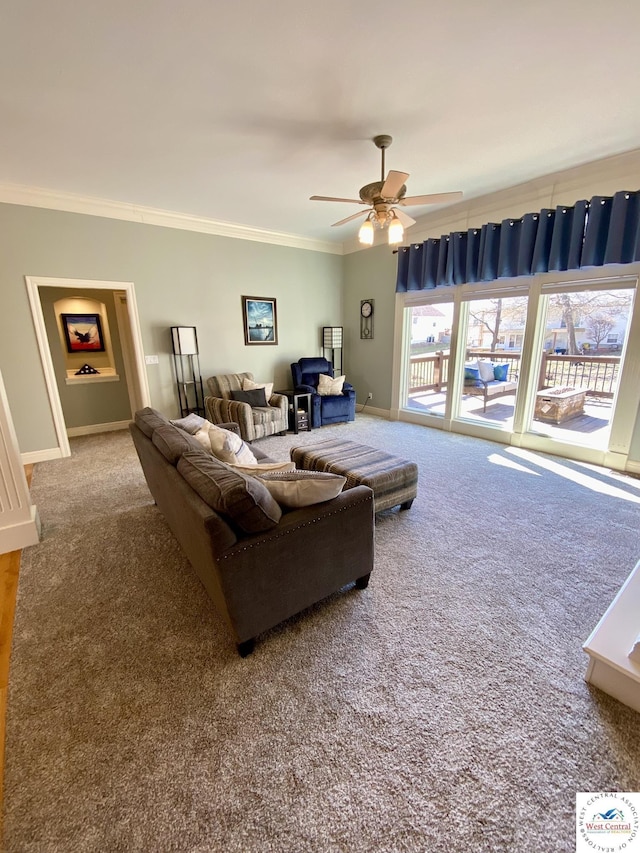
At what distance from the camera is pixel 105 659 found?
1.64 m

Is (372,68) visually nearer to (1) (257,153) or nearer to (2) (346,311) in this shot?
(1) (257,153)

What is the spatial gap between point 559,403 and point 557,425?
0.27 metres

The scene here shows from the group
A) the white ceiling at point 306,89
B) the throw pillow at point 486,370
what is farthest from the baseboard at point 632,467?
the white ceiling at point 306,89

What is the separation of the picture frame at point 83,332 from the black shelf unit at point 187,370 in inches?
62.8

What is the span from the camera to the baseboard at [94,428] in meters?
5.26

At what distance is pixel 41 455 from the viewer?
167 inches

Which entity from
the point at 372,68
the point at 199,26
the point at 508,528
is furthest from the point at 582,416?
the point at 199,26

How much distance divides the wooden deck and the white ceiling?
2482 millimetres

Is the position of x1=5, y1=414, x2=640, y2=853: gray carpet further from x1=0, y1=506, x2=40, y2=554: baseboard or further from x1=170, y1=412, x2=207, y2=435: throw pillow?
x1=170, y1=412, x2=207, y2=435: throw pillow

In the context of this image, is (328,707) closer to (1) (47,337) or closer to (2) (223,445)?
(2) (223,445)

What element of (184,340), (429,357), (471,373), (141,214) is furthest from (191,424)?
(429,357)

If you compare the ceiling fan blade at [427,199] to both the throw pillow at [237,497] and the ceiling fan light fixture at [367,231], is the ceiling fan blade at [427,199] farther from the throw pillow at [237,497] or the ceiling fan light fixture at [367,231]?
the throw pillow at [237,497]

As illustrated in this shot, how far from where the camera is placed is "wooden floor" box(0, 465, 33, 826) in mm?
1407

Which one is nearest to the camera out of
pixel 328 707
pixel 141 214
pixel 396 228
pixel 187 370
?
pixel 328 707
